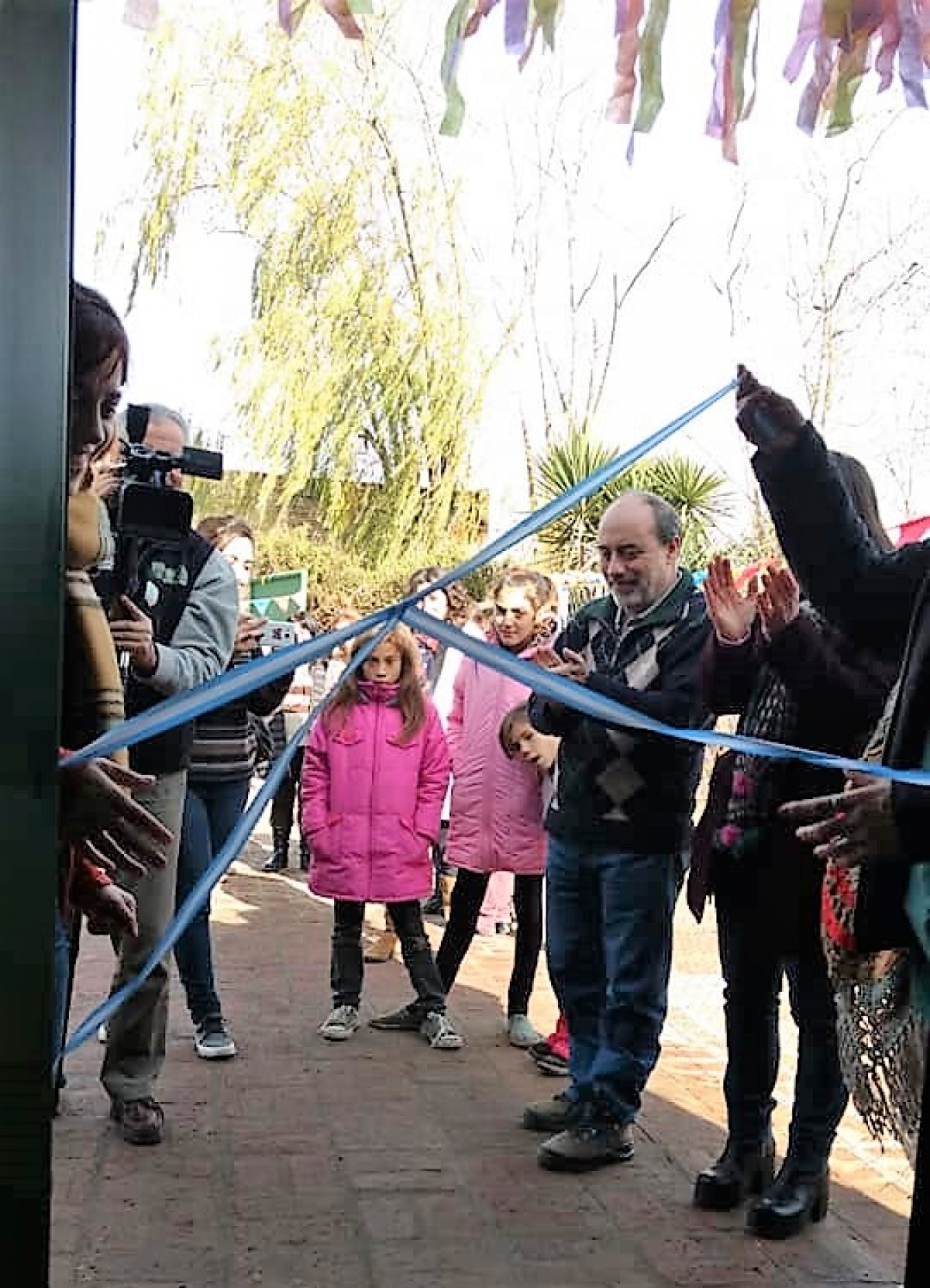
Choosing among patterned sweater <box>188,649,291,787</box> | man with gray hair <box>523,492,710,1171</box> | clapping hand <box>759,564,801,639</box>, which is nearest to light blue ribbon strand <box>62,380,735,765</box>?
clapping hand <box>759,564,801,639</box>

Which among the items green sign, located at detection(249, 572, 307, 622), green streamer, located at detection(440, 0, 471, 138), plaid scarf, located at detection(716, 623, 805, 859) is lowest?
plaid scarf, located at detection(716, 623, 805, 859)

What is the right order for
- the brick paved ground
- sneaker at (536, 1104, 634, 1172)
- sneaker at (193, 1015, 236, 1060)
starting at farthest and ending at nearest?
1. sneaker at (193, 1015, 236, 1060)
2. sneaker at (536, 1104, 634, 1172)
3. the brick paved ground

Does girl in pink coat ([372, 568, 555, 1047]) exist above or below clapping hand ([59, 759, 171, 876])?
below

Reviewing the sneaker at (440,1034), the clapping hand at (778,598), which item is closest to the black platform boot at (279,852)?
the sneaker at (440,1034)

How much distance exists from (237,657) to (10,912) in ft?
6.33

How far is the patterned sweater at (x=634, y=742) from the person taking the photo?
138 inches

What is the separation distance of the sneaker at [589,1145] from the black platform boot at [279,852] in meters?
4.52

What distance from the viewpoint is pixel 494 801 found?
4906 mm

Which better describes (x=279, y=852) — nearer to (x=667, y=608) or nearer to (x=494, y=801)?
(x=494, y=801)

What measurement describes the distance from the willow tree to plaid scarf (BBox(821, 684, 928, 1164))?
838 millimetres

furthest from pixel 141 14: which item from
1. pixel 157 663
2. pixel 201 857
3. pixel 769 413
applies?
pixel 201 857

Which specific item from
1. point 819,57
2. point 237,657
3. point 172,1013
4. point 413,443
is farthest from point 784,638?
point 172,1013

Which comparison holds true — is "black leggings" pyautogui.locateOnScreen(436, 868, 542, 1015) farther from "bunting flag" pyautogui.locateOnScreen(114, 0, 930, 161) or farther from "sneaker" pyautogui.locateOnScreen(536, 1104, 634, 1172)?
"bunting flag" pyautogui.locateOnScreen(114, 0, 930, 161)

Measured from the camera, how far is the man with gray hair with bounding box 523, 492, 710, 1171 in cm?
349
